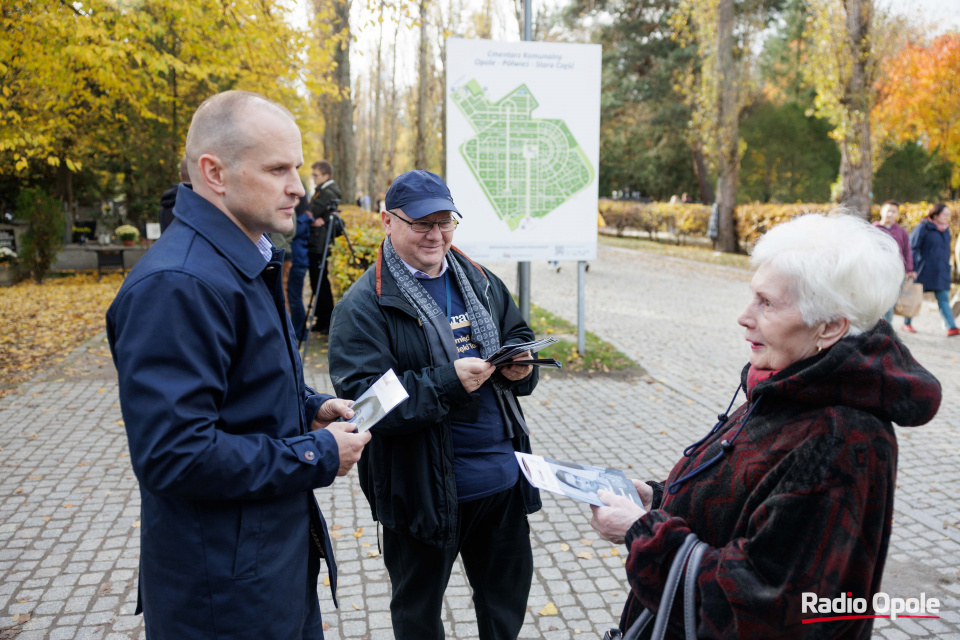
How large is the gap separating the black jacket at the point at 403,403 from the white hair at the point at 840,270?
1167 mm

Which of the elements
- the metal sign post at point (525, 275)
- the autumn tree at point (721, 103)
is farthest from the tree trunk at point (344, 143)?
the autumn tree at point (721, 103)

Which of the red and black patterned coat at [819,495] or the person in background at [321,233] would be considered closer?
the red and black patterned coat at [819,495]

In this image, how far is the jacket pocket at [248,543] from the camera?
1.66 m

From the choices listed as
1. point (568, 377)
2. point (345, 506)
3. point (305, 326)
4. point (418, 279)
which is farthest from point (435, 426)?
point (305, 326)

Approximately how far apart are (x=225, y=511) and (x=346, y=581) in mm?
2319

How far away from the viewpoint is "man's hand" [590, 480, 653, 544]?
1.78 metres

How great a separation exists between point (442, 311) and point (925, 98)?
84.5 ft

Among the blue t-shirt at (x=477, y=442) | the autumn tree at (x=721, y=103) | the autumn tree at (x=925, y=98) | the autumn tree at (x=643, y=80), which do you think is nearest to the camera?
the blue t-shirt at (x=477, y=442)

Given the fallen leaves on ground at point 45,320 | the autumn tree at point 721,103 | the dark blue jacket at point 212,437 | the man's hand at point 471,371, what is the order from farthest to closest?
1. the autumn tree at point 721,103
2. the fallen leaves on ground at point 45,320
3. the man's hand at point 471,371
4. the dark blue jacket at point 212,437

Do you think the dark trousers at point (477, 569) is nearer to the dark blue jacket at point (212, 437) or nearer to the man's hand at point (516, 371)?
the man's hand at point (516, 371)

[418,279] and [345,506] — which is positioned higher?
[418,279]

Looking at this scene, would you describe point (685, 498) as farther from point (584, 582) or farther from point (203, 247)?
point (584, 582)

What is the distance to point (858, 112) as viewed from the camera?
15.6m

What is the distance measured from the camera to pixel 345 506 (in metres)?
4.70
